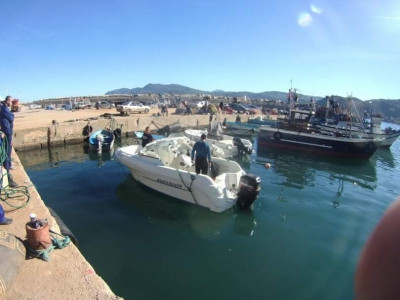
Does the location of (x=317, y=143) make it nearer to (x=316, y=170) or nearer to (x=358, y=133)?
(x=316, y=170)

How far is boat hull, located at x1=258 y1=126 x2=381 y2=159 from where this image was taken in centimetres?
1916

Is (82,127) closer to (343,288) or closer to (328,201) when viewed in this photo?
(328,201)

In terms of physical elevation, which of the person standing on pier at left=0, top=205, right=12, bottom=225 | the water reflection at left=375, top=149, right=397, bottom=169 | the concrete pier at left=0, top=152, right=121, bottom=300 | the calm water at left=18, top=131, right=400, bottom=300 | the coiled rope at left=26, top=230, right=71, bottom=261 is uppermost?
the person standing on pier at left=0, top=205, right=12, bottom=225

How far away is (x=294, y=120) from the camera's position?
71.5 feet

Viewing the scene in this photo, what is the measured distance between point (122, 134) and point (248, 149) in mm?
12211

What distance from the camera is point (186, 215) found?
8945 millimetres

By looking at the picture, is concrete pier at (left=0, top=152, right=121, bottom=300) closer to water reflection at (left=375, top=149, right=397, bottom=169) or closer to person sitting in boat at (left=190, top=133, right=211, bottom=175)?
person sitting in boat at (left=190, top=133, right=211, bottom=175)

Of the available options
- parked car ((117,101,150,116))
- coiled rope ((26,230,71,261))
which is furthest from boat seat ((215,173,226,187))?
parked car ((117,101,150,116))

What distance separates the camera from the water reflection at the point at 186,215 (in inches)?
325

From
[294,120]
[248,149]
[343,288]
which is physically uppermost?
[294,120]

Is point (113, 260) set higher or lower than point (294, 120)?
lower

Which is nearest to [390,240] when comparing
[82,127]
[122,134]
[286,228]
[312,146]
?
[286,228]

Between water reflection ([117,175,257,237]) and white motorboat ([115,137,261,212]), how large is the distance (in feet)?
0.89

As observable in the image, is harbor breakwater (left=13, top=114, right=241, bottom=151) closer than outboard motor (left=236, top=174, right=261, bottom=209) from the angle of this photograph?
No
